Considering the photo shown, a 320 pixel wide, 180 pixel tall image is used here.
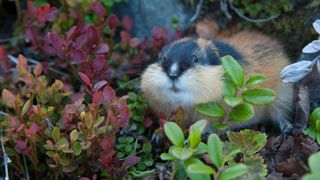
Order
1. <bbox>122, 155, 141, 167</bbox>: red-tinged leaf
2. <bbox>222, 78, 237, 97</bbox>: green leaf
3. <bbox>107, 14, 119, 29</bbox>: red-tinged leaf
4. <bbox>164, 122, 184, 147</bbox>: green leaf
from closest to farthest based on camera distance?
<bbox>164, 122, 184, 147</bbox>: green leaf < <bbox>222, 78, 237, 97</bbox>: green leaf < <bbox>122, 155, 141, 167</bbox>: red-tinged leaf < <bbox>107, 14, 119, 29</bbox>: red-tinged leaf

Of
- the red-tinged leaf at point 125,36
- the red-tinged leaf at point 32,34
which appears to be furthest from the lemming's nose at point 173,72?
the red-tinged leaf at point 32,34

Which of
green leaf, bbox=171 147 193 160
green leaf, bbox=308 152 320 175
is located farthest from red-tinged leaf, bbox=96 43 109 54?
green leaf, bbox=308 152 320 175

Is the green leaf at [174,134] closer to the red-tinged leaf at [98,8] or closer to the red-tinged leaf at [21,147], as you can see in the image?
the red-tinged leaf at [21,147]

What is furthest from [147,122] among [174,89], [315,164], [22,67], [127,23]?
[315,164]

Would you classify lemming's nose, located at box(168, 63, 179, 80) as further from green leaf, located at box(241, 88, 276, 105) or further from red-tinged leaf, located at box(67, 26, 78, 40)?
red-tinged leaf, located at box(67, 26, 78, 40)

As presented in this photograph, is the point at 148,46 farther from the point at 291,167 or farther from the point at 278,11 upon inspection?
the point at 291,167

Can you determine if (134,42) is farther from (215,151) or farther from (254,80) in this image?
(215,151)
